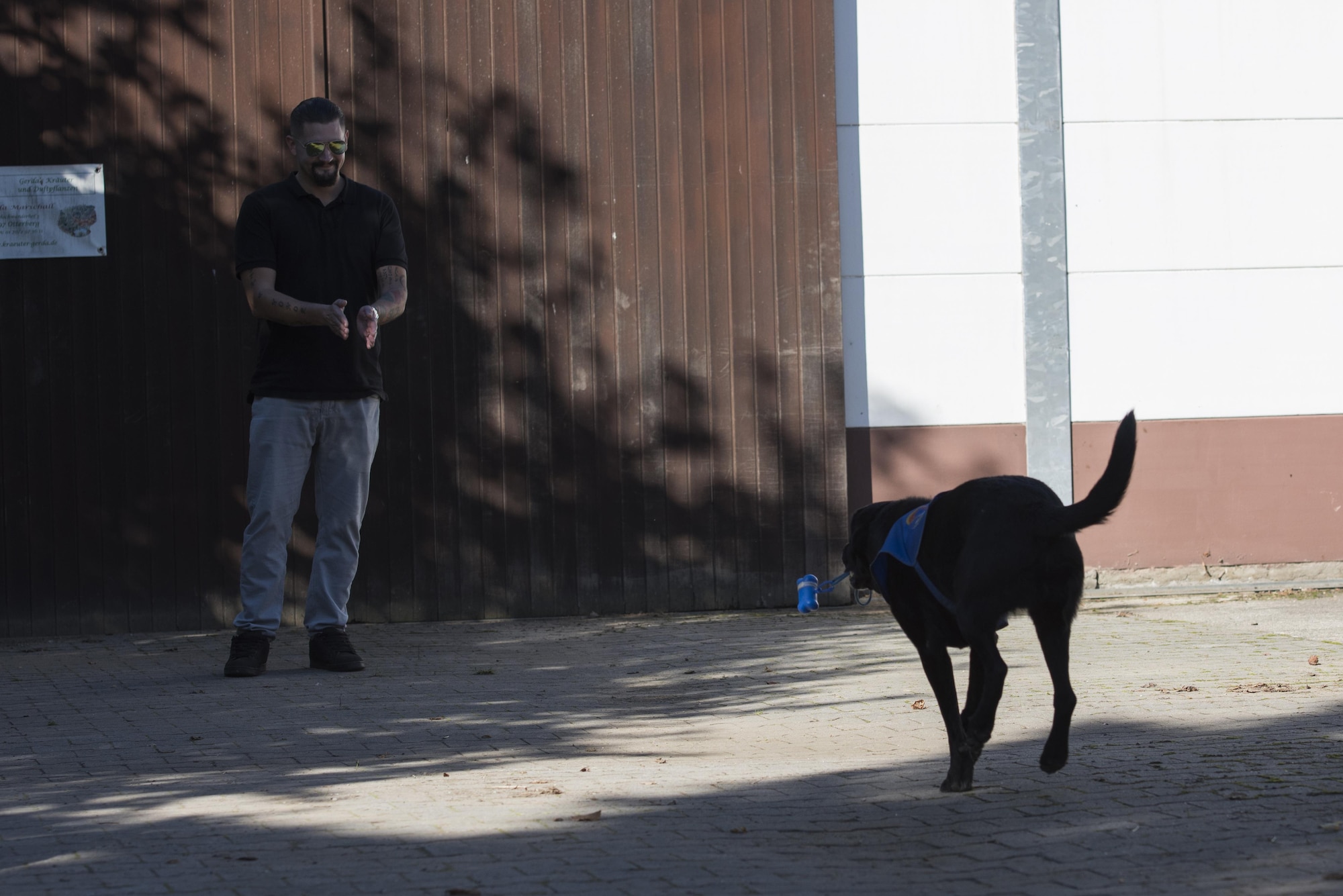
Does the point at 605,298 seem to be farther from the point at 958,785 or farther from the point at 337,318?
the point at 958,785

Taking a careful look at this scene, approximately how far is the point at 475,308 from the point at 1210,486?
4554 mm

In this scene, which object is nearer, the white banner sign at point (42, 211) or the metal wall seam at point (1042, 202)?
the white banner sign at point (42, 211)

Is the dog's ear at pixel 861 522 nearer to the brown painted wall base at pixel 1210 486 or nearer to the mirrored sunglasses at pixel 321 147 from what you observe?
the mirrored sunglasses at pixel 321 147

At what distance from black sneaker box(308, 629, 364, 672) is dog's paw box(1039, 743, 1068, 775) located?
347 cm

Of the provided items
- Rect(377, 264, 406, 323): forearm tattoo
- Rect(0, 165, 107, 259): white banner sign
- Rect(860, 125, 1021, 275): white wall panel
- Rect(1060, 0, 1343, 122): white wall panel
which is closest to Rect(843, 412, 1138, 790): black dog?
Rect(377, 264, 406, 323): forearm tattoo

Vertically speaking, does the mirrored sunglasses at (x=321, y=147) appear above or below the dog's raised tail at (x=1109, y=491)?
above

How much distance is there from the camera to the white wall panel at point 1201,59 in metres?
8.74

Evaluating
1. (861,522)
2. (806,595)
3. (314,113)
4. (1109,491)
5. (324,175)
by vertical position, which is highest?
(314,113)

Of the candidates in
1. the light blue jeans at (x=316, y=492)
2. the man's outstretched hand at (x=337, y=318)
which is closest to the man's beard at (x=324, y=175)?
the man's outstretched hand at (x=337, y=318)

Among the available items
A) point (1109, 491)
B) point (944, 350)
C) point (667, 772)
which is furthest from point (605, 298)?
point (1109, 491)

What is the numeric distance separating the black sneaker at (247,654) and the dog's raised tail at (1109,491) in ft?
12.6

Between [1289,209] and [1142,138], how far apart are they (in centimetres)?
102

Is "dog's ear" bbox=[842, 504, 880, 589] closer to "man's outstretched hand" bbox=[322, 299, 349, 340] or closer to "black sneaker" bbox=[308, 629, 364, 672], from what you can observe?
"man's outstretched hand" bbox=[322, 299, 349, 340]

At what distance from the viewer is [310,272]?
253 inches
